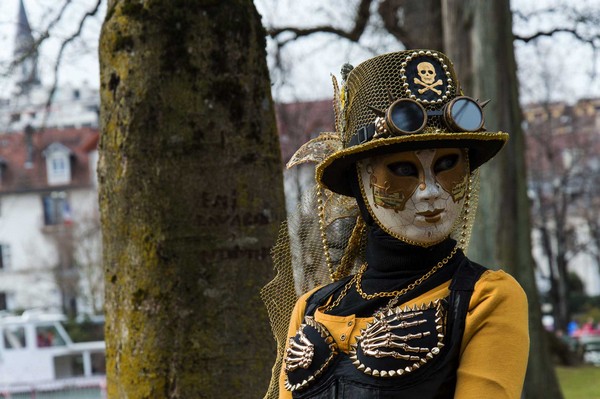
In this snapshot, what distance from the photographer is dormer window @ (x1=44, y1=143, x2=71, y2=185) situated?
52.7 meters

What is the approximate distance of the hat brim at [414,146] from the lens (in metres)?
2.79

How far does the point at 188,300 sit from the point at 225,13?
55.8 inches

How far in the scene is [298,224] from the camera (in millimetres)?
3857

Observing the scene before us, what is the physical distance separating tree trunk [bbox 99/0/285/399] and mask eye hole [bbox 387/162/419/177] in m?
2.02

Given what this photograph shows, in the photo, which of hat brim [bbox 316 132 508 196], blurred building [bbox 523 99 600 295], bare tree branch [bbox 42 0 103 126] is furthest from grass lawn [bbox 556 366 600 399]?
hat brim [bbox 316 132 508 196]

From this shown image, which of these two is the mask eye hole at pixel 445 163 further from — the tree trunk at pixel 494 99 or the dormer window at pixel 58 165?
the dormer window at pixel 58 165

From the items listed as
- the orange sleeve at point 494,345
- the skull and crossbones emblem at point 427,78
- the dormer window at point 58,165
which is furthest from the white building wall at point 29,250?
the orange sleeve at point 494,345

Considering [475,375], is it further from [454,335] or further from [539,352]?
[539,352]

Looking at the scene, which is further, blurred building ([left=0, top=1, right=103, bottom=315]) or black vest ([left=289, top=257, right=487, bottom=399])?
blurred building ([left=0, top=1, right=103, bottom=315])

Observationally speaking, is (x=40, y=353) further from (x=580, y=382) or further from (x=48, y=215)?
(x=48, y=215)

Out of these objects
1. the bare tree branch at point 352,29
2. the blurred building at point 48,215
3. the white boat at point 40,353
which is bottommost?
the white boat at point 40,353

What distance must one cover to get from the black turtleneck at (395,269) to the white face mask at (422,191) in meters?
0.04

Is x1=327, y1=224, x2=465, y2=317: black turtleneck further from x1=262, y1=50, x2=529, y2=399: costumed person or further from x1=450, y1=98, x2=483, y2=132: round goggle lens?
x1=450, y1=98, x2=483, y2=132: round goggle lens

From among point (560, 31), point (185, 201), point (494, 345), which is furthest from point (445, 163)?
point (560, 31)
